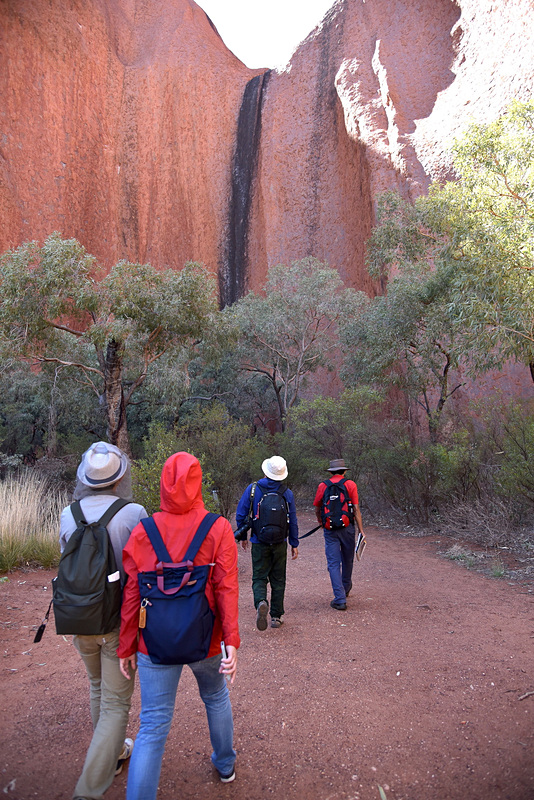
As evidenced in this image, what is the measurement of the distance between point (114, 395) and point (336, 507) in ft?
28.7

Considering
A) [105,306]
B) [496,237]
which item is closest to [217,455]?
[105,306]

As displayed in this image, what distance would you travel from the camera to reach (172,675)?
2.24m

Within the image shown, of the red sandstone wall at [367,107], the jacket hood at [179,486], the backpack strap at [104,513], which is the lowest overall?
the backpack strap at [104,513]

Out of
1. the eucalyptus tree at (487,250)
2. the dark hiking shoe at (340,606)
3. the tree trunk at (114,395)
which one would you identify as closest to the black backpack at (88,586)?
the dark hiking shoe at (340,606)

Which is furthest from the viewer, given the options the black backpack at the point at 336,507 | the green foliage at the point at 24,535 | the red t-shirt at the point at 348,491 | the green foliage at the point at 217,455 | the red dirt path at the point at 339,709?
the green foliage at the point at 217,455

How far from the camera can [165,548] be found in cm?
226

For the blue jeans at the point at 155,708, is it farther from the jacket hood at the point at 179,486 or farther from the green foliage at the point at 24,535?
the green foliage at the point at 24,535

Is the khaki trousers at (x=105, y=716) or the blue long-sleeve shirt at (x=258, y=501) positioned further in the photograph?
the blue long-sleeve shirt at (x=258, y=501)

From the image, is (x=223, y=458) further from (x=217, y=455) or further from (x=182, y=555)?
(x=182, y=555)

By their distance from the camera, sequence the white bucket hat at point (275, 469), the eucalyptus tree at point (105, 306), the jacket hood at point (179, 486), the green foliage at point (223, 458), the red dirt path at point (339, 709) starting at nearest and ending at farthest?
the jacket hood at point (179, 486) → the red dirt path at point (339, 709) → the white bucket hat at point (275, 469) → the green foliage at point (223, 458) → the eucalyptus tree at point (105, 306)

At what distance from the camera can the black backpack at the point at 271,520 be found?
16.0 feet

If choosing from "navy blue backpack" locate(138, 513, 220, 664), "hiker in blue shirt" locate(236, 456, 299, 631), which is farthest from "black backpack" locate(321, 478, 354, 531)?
"navy blue backpack" locate(138, 513, 220, 664)

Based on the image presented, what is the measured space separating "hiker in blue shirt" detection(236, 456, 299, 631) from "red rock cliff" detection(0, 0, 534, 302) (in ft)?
69.2

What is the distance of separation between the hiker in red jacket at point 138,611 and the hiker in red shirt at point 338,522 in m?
3.30
